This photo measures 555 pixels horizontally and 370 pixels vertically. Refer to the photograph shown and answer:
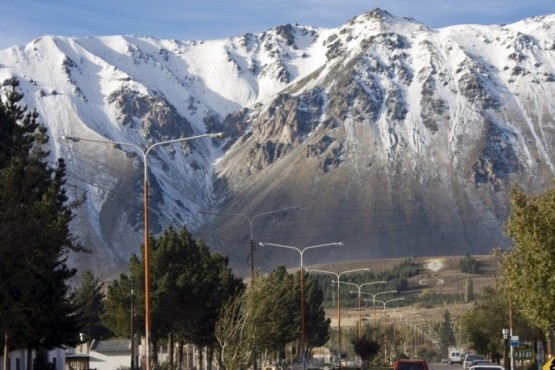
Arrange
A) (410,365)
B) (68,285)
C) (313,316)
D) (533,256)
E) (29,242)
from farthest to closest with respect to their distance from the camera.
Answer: (313,316) → (68,285) → (410,365) → (533,256) → (29,242)

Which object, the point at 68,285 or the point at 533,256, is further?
the point at 68,285

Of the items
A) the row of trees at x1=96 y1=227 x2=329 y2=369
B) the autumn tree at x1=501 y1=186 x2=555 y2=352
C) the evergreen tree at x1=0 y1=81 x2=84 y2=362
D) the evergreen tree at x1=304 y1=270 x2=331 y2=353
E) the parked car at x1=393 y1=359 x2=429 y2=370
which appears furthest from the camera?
the evergreen tree at x1=304 y1=270 x2=331 y2=353

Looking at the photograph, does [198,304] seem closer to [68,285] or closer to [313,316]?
[68,285]

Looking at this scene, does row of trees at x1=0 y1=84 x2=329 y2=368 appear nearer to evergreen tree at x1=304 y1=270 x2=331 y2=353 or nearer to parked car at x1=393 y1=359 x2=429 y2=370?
evergreen tree at x1=304 y1=270 x2=331 y2=353

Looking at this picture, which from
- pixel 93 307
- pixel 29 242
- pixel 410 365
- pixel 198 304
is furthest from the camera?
pixel 93 307

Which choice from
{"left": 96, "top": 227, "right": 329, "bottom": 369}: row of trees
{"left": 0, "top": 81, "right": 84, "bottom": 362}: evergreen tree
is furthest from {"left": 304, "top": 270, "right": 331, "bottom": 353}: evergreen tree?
{"left": 0, "top": 81, "right": 84, "bottom": 362}: evergreen tree

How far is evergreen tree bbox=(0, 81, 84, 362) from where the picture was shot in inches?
1578

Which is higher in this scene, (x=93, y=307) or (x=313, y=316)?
(x=93, y=307)

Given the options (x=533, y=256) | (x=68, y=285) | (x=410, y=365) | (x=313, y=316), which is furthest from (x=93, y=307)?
(x=533, y=256)

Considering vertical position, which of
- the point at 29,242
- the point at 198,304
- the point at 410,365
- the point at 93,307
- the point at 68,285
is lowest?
the point at 410,365

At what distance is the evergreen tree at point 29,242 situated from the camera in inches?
1578

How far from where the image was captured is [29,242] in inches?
1580

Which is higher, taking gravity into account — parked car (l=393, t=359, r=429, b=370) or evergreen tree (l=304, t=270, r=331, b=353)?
evergreen tree (l=304, t=270, r=331, b=353)

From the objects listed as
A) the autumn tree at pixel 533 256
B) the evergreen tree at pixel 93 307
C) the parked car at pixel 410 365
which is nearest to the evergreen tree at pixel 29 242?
the parked car at pixel 410 365
